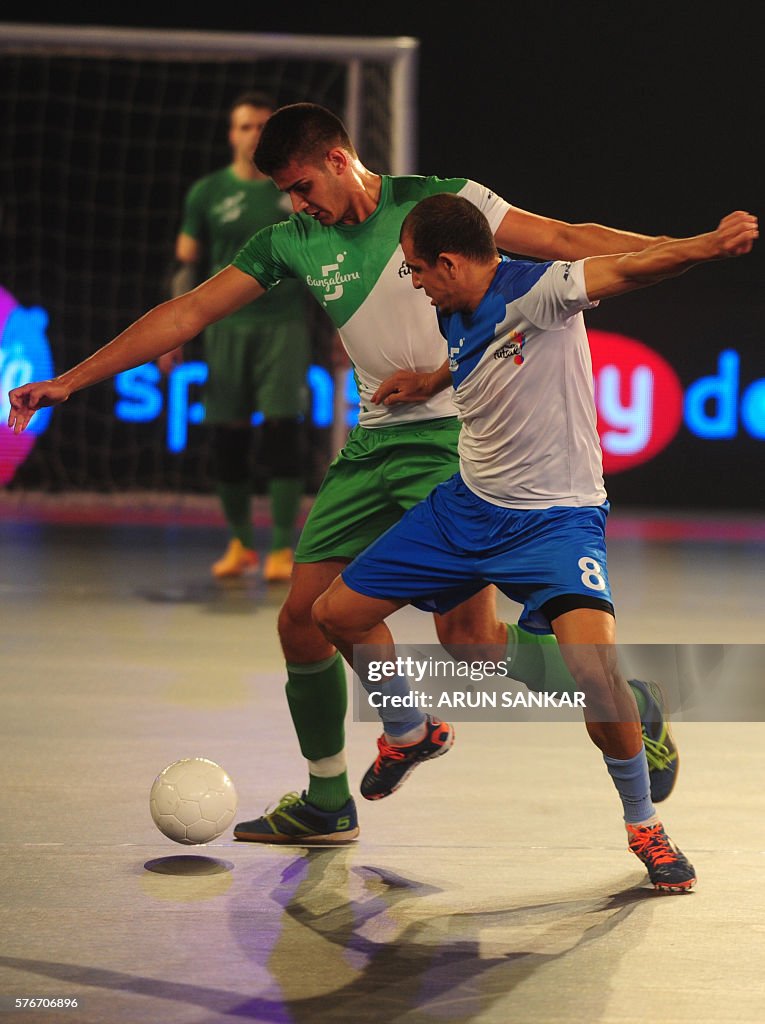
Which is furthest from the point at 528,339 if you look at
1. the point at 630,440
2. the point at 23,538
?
the point at 630,440

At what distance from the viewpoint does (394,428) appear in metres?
3.51

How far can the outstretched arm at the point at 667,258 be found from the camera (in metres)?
2.72

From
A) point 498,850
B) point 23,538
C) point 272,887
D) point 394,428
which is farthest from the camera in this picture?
point 23,538

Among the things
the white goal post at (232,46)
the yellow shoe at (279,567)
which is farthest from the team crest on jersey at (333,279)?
the white goal post at (232,46)

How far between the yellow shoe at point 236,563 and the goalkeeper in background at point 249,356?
174 mm

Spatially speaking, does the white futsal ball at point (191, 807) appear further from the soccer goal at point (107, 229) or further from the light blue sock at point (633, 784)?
the soccer goal at point (107, 229)

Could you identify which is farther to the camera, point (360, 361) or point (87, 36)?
point (87, 36)

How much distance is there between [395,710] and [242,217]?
14.7 ft

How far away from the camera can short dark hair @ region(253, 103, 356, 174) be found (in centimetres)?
329

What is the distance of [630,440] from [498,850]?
7.61m

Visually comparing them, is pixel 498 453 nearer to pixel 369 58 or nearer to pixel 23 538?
pixel 369 58

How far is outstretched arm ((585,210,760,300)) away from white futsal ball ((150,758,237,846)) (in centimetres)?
132

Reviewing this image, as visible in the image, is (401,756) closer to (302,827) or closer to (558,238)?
(302,827)

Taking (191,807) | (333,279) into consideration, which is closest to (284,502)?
(333,279)
